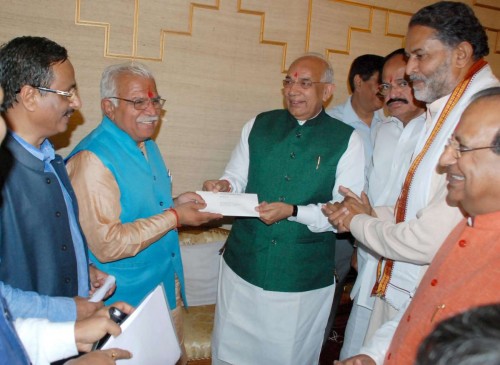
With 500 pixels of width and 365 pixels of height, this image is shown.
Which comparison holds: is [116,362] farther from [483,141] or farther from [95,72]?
[95,72]

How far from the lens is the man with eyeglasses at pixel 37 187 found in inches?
64.1

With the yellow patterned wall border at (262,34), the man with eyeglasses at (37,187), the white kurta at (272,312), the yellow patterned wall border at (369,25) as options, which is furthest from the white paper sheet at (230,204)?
the yellow patterned wall border at (369,25)

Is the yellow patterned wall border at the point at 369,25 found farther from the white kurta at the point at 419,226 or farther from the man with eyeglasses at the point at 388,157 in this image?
the white kurta at the point at 419,226

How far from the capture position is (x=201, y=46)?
3.39 metres

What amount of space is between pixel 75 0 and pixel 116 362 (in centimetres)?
249

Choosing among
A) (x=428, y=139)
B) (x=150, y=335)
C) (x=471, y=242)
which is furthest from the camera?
(x=428, y=139)

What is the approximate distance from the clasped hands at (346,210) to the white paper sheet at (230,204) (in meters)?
0.41

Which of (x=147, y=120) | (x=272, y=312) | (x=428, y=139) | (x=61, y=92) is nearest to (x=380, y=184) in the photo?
(x=428, y=139)

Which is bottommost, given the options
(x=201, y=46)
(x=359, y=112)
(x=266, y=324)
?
(x=266, y=324)

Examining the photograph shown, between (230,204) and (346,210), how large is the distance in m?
0.63

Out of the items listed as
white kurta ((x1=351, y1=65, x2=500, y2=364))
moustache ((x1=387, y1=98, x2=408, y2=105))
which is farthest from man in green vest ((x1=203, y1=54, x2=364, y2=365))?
white kurta ((x1=351, y1=65, x2=500, y2=364))

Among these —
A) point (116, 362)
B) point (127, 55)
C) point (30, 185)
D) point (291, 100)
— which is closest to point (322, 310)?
point (291, 100)

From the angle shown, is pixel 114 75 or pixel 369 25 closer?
pixel 114 75

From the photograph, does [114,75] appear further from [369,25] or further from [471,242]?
[369,25]
